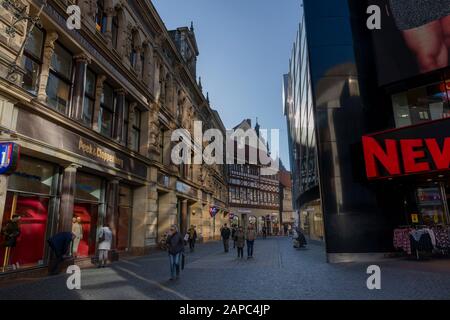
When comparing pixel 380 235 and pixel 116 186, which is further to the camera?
pixel 116 186

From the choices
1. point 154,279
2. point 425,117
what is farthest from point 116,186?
point 425,117

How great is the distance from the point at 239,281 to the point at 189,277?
177cm

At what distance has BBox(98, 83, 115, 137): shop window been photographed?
49.0 ft

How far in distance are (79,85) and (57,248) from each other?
646 cm

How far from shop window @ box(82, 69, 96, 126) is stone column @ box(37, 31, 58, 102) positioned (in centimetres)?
259

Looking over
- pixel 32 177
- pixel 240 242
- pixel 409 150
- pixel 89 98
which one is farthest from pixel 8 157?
pixel 409 150

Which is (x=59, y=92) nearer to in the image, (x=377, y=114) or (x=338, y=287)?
(x=338, y=287)

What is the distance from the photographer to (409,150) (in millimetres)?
12258

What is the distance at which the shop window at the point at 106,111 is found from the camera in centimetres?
1495

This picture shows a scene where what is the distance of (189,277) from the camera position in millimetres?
9664

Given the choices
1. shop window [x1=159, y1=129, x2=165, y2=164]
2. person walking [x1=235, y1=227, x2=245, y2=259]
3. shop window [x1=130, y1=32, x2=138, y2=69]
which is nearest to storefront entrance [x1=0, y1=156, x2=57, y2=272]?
person walking [x1=235, y1=227, x2=245, y2=259]

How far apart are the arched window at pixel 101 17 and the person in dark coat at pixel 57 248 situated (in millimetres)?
9529

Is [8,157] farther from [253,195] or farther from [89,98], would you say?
[253,195]
